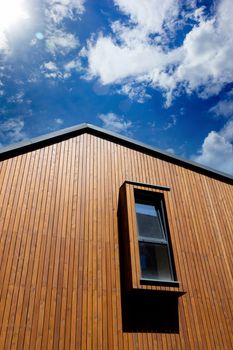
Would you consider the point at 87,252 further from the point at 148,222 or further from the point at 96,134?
the point at 96,134

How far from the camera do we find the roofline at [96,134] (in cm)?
626

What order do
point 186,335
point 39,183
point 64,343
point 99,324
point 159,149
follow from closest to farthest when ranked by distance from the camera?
1. point 64,343
2. point 99,324
3. point 186,335
4. point 39,183
5. point 159,149

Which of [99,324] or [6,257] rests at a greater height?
[6,257]

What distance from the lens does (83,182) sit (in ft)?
21.0

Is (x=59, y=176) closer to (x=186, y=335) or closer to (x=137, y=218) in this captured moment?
(x=137, y=218)

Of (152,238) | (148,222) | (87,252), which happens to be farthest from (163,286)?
(87,252)

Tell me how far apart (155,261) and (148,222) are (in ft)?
3.06

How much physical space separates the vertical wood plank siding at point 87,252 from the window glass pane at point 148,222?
33 centimetres

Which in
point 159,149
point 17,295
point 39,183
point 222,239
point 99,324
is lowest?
point 99,324

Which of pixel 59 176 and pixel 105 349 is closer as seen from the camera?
pixel 105 349

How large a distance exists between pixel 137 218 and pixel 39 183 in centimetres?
239

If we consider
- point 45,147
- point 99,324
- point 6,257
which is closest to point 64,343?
point 99,324

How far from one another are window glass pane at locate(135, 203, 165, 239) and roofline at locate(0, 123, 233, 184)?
2.06 meters

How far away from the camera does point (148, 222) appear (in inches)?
245
